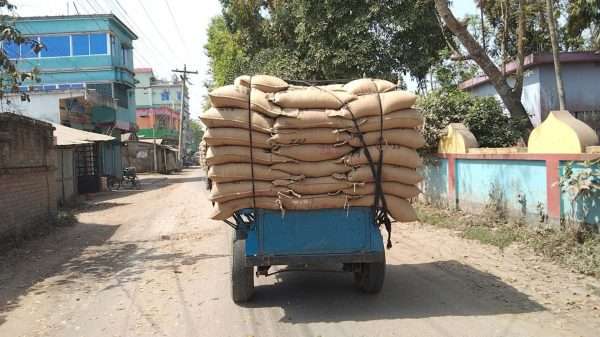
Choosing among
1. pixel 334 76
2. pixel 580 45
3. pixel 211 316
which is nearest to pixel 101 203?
pixel 334 76

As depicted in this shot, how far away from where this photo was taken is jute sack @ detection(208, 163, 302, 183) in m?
5.25

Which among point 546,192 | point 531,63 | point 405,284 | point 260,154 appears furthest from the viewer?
point 531,63

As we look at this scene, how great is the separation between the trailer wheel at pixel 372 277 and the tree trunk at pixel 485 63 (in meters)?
6.86

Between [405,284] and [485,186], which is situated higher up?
[485,186]

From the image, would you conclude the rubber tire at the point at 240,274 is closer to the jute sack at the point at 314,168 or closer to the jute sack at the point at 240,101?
the jute sack at the point at 314,168

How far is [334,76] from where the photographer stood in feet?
56.8

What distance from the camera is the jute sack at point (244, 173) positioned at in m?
5.25

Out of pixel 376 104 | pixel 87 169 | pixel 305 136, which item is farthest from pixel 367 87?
pixel 87 169

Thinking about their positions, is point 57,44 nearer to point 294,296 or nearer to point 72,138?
point 72,138

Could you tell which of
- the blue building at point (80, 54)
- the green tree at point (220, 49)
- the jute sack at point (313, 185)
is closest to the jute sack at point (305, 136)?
the jute sack at point (313, 185)

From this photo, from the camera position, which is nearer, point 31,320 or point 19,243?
point 31,320

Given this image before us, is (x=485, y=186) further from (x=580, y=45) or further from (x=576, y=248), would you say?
(x=580, y=45)

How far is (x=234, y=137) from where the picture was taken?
5.21m

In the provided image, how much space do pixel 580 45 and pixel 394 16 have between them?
6.80 metres
